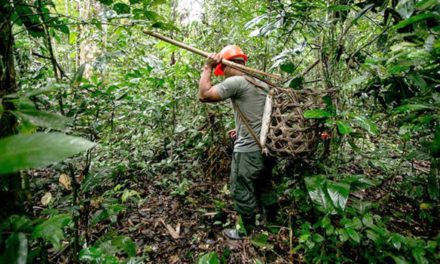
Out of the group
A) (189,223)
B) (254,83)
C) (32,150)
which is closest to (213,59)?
(254,83)

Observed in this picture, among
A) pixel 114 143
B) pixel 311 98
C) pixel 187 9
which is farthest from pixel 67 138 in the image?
pixel 187 9

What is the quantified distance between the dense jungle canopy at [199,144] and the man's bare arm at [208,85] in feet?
1.58

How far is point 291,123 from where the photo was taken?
227 cm

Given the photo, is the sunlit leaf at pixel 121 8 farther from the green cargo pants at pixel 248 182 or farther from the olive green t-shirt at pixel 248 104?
the green cargo pants at pixel 248 182

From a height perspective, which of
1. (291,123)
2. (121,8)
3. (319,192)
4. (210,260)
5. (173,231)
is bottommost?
(173,231)

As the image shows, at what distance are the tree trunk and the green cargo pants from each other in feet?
6.73

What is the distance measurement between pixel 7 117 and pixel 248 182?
7.20ft

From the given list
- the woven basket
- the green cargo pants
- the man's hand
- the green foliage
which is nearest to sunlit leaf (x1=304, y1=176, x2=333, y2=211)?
the woven basket

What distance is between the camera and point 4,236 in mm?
916

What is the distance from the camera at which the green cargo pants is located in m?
2.81

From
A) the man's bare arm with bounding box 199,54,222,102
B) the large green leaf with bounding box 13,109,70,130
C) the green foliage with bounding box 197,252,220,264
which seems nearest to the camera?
the large green leaf with bounding box 13,109,70,130

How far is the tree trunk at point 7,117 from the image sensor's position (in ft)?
Result: 3.37

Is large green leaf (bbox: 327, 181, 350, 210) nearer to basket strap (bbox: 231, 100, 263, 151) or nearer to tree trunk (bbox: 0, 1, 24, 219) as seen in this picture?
basket strap (bbox: 231, 100, 263, 151)

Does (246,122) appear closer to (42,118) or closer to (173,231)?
(173,231)
